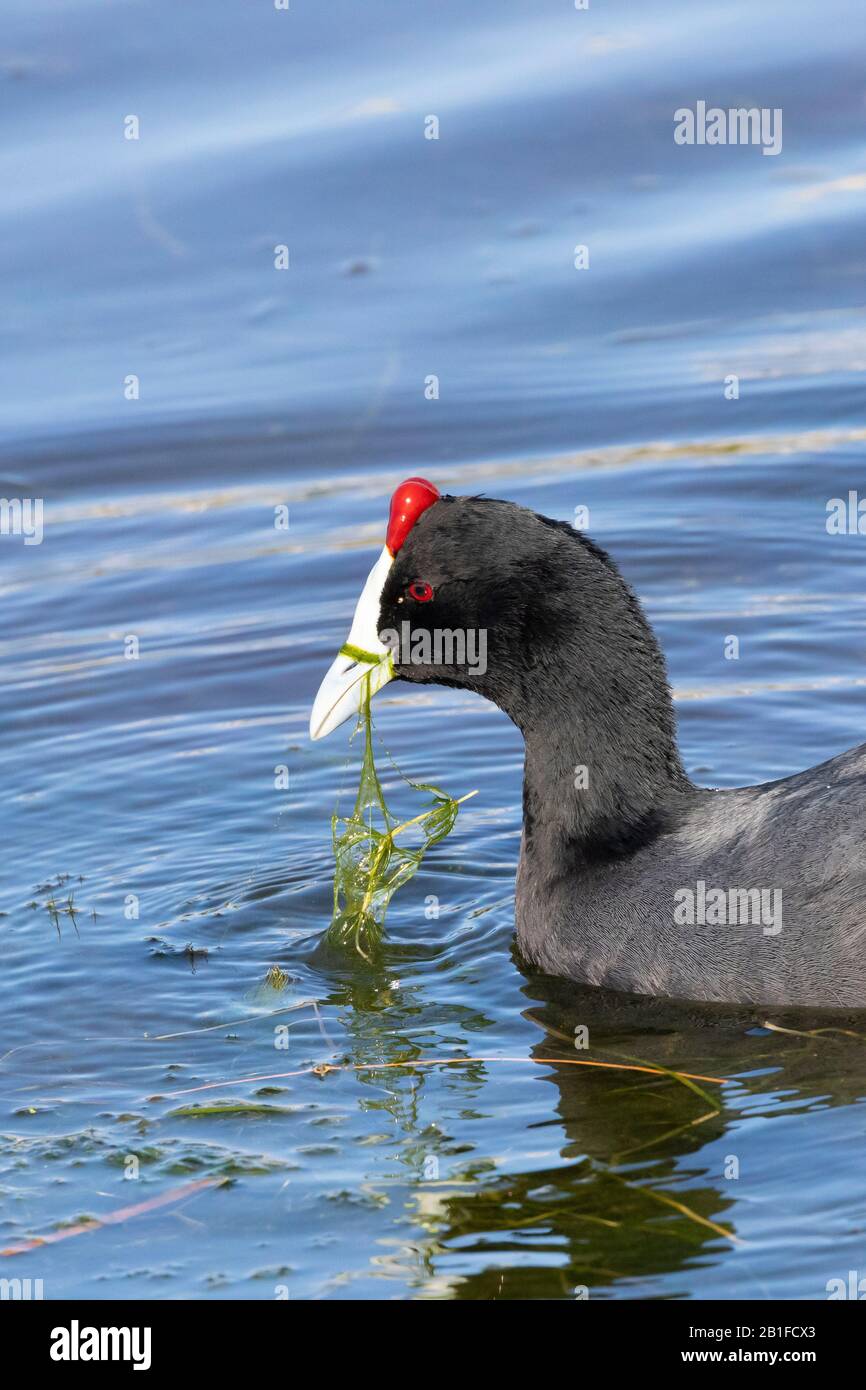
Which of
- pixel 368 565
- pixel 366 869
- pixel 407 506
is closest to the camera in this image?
pixel 407 506

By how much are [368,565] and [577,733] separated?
3746 mm

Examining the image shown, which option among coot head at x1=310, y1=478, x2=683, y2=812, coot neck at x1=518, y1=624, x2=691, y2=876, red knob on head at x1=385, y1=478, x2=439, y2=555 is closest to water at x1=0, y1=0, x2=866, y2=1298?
coot neck at x1=518, y1=624, x2=691, y2=876

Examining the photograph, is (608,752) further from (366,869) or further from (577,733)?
(366,869)

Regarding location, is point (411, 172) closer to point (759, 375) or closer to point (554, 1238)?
point (759, 375)

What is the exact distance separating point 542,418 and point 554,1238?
6.78m

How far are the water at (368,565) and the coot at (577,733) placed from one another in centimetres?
21

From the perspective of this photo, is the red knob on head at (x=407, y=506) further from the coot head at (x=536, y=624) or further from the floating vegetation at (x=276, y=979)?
the floating vegetation at (x=276, y=979)

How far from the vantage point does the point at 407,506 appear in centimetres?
575

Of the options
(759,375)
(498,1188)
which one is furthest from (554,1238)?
(759,375)

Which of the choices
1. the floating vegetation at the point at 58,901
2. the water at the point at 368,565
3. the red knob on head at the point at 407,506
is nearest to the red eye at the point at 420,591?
the red knob on head at the point at 407,506

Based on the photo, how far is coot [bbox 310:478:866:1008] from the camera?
542cm

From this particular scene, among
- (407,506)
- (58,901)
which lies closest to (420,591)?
(407,506)

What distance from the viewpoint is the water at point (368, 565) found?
4.60m

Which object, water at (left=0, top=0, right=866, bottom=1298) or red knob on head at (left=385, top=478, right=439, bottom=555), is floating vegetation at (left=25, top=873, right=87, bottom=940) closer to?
water at (left=0, top=0, right=866, bottom=1298)
